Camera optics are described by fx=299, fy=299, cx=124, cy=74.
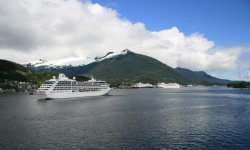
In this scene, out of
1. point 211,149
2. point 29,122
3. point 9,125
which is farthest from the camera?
point 29,122

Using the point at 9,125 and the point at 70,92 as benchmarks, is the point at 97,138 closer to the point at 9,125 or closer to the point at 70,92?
the point at 9,125

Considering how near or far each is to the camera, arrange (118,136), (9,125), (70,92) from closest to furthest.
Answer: (118,136) < (9,125) < (70,92)

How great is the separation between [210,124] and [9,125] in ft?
183

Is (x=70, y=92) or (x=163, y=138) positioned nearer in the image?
(x=163, y=138)

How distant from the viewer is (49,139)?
63750 millimetres

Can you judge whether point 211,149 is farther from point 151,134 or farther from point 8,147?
point 8,147

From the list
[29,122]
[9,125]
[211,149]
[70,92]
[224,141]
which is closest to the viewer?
[211,149]

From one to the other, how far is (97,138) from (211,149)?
78.4 ft

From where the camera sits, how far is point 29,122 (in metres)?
88.1

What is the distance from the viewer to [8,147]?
56719 mm

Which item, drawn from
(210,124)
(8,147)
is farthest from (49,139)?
(210,124)

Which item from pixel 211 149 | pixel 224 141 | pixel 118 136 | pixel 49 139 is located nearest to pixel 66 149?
pixel 49 139

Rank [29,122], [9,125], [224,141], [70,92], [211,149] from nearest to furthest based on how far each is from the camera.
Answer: [211,149], [224,141], [9,125], [29,122], [70,92]

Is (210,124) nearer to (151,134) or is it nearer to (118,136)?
(151,134)
